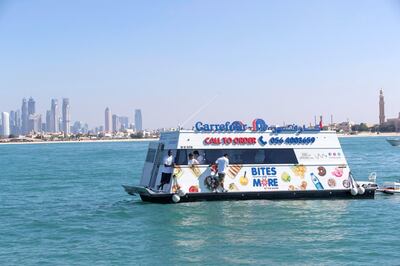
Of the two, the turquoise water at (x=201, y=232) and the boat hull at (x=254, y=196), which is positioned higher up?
the boat hull at (x=254, y=196)

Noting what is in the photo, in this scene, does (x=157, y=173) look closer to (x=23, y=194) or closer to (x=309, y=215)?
(x=309, y=215)

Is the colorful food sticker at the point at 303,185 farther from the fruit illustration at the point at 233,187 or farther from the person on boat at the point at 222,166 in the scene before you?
the person on boat at the point at 222,166

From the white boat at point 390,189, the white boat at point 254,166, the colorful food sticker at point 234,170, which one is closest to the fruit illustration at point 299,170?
the white boat at point 254,166

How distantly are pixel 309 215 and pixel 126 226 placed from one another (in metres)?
6.04

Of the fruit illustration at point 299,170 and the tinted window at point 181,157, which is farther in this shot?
the fruit illustration at point 299,170

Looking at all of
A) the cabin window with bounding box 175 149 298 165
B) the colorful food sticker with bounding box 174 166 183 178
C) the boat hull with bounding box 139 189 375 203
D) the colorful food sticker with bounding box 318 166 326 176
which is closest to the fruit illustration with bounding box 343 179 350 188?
the boat hull with bounding box 139 189 375 203

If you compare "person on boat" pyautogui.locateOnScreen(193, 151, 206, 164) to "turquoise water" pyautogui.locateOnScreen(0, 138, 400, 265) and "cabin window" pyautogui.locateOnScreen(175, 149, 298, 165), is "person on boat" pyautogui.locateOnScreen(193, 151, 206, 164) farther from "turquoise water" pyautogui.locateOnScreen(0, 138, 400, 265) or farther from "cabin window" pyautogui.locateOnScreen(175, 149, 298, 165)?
"turquoise water" pyautogui.locateOnScreen(0, 138, 400, 265)

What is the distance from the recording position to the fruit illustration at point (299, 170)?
2521 centimetres

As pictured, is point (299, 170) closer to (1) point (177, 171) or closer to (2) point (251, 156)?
(2) point (251, 156)

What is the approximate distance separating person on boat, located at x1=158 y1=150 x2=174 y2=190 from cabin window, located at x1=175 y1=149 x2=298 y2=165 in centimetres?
40

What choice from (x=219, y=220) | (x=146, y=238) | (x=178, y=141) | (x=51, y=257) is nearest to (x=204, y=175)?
(x=178, y=141)

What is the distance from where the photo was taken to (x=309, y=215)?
22016 millimetres

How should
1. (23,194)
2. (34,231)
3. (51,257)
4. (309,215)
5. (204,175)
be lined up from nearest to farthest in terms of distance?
(51,257) < (34,231) < (309,215) < (204,175) < (23,194)

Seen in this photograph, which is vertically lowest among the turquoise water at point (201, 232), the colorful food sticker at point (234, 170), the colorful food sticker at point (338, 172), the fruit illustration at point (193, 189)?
the turquoise water at point (201, 232)
